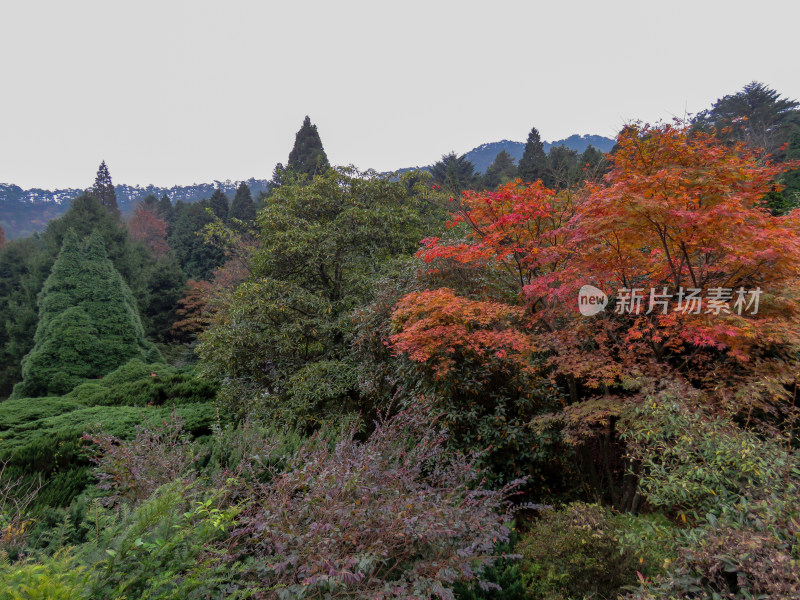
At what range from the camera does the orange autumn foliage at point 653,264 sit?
3.58 metres

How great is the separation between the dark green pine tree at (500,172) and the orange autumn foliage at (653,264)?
1876cm

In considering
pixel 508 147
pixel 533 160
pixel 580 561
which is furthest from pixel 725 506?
pixel 508 147

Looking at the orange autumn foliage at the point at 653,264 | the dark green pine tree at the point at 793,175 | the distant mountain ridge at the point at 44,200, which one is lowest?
the orange autumn foliage at the point at 653,264

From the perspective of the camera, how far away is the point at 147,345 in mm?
14703

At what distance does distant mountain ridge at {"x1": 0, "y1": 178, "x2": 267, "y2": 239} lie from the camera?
6099cm

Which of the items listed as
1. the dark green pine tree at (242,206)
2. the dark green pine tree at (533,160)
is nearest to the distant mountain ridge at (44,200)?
the dark green pine tree at (242,206)

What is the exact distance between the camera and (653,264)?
4.49 m

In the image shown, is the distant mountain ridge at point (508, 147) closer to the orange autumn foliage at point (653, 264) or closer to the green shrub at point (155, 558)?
the orange autumn foliage at point (653, 264)

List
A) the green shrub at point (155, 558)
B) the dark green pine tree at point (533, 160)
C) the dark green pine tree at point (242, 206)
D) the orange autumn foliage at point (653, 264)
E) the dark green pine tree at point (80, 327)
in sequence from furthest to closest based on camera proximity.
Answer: the dark green pine tree at point (242, 206)
the dark green pine tree at point (533, 160)
the dark green pine tree at point (80, 327)
the orange autumn foliage at point (653, 264)
the green shrub at point (155, 558)

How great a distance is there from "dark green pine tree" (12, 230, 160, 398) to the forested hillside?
13.7 feet

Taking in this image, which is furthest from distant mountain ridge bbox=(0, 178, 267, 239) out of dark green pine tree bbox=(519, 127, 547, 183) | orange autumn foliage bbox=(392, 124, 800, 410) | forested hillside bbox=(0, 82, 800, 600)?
orange autumn foliage bbox=(392, 124, 800, 410)

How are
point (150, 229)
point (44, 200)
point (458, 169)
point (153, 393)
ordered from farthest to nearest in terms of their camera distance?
point (44, 200)
point (150, 229)
point (458, 169)
point (153, 393)

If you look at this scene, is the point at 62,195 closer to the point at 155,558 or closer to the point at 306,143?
the point at 306,143

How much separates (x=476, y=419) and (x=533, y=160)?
20555 mm
